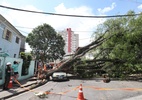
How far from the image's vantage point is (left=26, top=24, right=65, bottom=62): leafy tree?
3203 cm

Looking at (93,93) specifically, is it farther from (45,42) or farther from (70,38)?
(70,38)

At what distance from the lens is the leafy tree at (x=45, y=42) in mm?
32031

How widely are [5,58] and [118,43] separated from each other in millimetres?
10615

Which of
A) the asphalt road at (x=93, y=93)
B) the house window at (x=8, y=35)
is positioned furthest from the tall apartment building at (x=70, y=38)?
the asphalt road at (x=93, y=93)

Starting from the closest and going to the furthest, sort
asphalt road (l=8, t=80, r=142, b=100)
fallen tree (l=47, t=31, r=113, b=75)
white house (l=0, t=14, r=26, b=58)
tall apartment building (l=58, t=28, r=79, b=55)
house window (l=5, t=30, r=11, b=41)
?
asphalt road (l=8, t=80, r=142, b=100) → fallen tree (l=47, t=31, r=113, b=75) → white house (l=0, t=14, r=26, b=58) → house window (l=5, t=30, r=11, b=41) → tall apartment building (l=58, t=28, r=79, b=55)

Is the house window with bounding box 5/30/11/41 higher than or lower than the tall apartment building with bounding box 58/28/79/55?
lower

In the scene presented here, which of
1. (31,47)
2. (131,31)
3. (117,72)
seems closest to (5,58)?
(117,72)

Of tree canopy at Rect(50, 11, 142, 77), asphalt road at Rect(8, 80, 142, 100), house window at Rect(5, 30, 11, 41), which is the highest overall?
house window at Rect(5, 30, 11, 41)

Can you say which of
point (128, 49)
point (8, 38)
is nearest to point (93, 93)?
point (128, 49)

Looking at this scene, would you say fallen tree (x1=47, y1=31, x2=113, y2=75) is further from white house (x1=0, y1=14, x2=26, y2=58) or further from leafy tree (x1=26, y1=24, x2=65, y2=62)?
leafy tree (x1=26, y1=24, x2=65, y2=62)

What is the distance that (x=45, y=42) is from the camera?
3216 centimetres

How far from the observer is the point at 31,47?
32.4 m

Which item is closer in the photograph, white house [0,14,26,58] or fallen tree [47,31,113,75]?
fallen tree [47,31,113,75]

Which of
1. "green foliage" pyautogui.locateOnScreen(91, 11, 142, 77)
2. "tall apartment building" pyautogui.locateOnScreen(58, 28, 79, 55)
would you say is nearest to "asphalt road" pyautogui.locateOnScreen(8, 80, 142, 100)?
"green foliage" pyautogui.locateOnScreen(91, 11, 142, 77)
